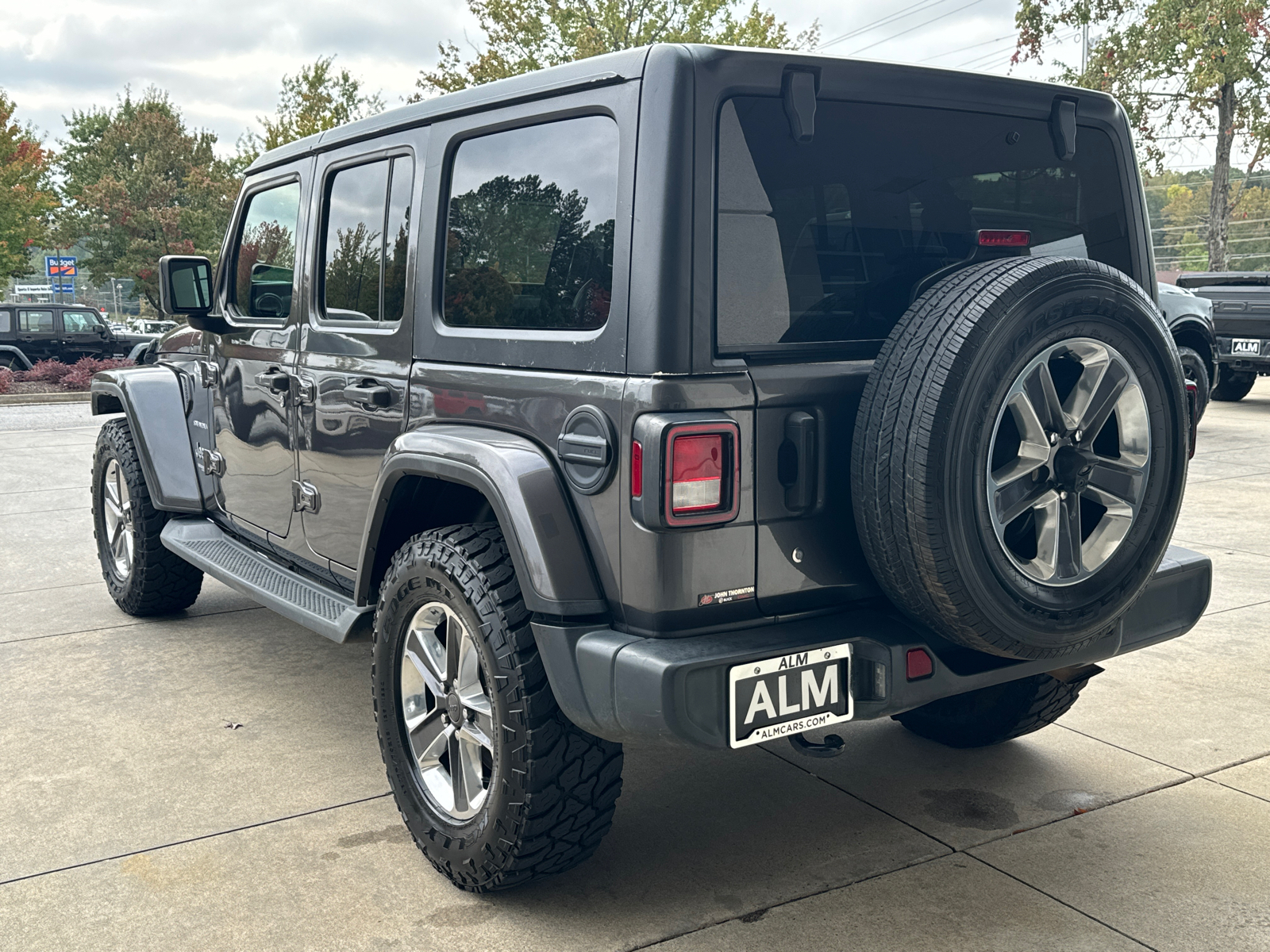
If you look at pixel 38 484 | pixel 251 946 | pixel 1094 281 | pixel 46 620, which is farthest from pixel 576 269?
pixel 38 484

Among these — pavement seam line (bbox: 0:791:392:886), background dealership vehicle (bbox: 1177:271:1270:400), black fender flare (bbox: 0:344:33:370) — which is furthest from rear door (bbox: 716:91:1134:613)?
black fender flare (bbox: 0:344:33:370)

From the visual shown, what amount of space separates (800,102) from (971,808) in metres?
2.05

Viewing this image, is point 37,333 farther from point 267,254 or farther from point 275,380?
point 275,380

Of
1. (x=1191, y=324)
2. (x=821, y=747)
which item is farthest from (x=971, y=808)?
(x=1191, y=324)

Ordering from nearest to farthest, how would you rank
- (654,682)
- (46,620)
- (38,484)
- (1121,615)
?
(654,682) < (1121,615) < (46,620) < (38,484)

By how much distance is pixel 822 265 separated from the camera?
8.73ft

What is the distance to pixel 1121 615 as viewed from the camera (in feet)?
9.43

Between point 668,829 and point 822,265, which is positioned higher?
point 822,265

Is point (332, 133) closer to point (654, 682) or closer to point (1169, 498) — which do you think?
point (654, 682)

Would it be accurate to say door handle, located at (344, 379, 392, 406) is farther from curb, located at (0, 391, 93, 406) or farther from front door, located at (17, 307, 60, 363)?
front door, located at (17, 307, 60, 363)

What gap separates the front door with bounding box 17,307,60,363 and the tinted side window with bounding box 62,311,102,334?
22 cm

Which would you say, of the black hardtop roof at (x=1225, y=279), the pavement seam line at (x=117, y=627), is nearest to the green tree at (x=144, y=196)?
the black hardtop roof at (x=1225, y=279)

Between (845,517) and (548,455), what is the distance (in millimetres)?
696

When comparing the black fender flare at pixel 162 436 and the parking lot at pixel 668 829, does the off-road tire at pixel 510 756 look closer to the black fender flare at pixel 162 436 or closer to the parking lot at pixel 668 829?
the parking lot at pixel 668 829
